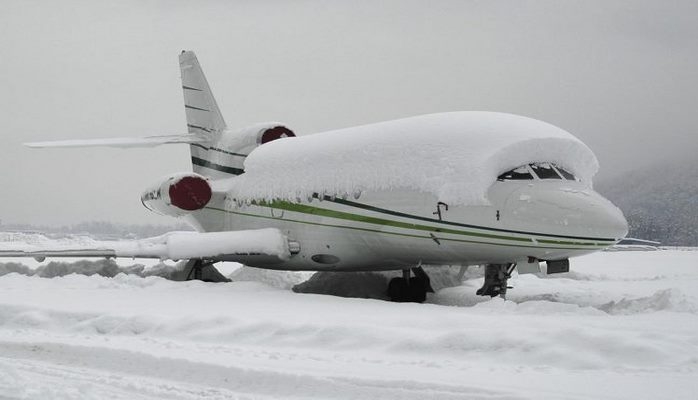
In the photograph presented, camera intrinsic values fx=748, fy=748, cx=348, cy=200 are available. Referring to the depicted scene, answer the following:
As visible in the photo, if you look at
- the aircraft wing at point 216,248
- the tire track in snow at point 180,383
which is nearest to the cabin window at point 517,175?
the aircraft wing at point 216,248

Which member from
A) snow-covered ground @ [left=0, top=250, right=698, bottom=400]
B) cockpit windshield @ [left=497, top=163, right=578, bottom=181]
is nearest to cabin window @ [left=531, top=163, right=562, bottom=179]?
cockpit windshield @ [left=497, top=163, right=578, bottom=181]

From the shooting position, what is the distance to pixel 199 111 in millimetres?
19781

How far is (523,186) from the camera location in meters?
10.9

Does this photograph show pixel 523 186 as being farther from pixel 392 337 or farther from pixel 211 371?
pixel 211 371

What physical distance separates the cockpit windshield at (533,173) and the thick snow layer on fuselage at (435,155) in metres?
0.09

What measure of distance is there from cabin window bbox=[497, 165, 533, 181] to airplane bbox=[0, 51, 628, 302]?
0.07 ft

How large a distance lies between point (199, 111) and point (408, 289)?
9.08 m

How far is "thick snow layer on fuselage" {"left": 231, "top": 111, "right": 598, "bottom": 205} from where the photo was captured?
36.3 ft

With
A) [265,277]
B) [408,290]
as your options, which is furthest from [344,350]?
[265,277]

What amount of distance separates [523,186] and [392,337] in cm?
492

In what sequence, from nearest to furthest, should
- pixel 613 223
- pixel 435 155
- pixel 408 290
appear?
1. pixel 613 223
2. pixel 435 155
3. pixel 408 290

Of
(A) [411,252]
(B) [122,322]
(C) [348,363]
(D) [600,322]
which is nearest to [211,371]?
(C) [348,363]

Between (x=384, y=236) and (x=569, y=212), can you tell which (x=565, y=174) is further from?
(x=384, y=236)

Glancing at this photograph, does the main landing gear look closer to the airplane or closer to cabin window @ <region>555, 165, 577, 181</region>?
the airplane
